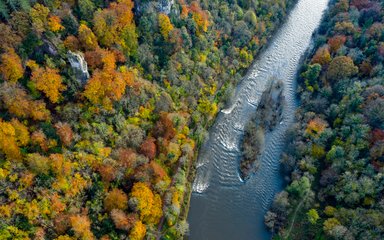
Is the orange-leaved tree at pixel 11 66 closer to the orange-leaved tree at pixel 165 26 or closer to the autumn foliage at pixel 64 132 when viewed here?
the autumn foliage at pixel 64 132

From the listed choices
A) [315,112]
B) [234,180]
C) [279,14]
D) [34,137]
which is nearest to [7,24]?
[34,137]

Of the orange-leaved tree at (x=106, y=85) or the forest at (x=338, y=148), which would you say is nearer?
the orange-leaved tree at (x=106, y=85)

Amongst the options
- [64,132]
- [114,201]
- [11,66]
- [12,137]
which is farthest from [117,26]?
[114,201]

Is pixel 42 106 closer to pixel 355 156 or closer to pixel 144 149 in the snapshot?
pixel 144 149

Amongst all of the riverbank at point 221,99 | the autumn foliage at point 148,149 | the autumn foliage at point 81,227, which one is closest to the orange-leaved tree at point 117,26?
the autumn foliage at point 148,149

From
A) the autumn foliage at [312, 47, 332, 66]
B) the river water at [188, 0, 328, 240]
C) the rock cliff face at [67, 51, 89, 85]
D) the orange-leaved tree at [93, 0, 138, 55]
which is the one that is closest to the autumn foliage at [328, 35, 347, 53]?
the autumn foliage at [312, 47, 332, 66]

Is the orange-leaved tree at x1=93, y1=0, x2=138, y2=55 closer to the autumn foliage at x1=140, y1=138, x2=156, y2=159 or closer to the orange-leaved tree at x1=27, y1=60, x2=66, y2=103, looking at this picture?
the orange-leaved tree at x1=27, y1=60, x2=66, y2=103

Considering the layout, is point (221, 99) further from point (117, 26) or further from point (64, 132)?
point (64, 132)

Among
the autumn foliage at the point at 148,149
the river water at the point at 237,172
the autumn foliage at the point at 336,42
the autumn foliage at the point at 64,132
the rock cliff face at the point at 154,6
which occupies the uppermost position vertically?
the rock cliff face at the point at 154,6
